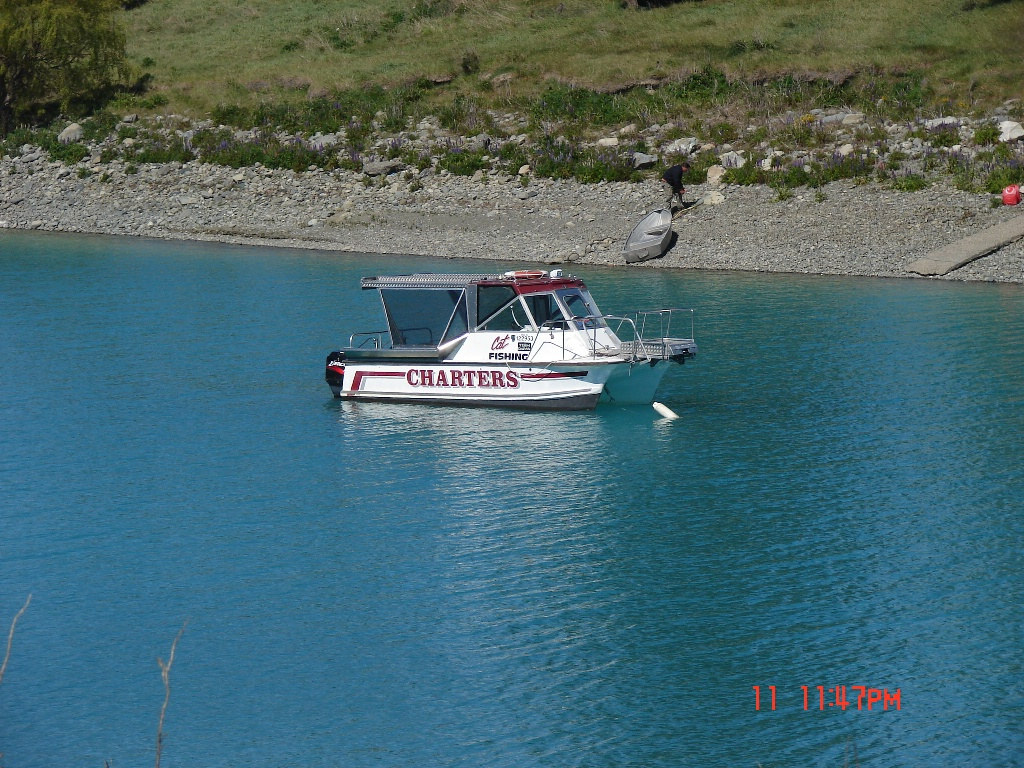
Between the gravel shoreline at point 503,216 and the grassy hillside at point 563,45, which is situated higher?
the grassy hillside at point 563,45

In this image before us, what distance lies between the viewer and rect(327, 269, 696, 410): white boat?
27.5 m

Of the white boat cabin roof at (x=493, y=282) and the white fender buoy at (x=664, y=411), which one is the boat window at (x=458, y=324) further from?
the white fender buoy at (x=664, y=411)

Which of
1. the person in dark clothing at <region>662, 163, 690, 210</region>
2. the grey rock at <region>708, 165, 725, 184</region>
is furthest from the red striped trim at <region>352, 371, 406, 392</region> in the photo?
the grey rock at <region>708, 165, 725, 184</region>

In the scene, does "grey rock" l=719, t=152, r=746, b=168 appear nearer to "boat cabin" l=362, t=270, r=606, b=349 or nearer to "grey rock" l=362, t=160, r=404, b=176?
"grey rock" l=362, t=160, r=404, b=176

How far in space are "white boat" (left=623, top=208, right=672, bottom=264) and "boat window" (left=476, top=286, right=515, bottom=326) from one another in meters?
24.3

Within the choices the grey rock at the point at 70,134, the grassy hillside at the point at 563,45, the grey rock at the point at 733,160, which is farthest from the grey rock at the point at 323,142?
the grey rock at the point at 733,160

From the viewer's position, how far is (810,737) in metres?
13.7

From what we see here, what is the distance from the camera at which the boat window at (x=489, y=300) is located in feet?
92.4

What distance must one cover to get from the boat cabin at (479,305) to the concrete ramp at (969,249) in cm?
2257

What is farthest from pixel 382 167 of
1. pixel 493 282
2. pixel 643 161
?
pixel 493 282

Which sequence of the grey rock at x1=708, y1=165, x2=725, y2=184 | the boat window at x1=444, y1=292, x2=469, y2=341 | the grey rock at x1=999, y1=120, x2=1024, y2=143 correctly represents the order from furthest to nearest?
the grey rock at x1=708, y1=165, x2=725, y2=184 → the grey rock at x1=999, y1=120, x2=1024, y2=143 → the boat window at x1=444, y1=292, x2=469, y2=341

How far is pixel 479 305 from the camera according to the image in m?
28.5

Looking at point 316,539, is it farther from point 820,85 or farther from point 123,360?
point 820,85

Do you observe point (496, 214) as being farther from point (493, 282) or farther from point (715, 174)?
point (493, 282)
